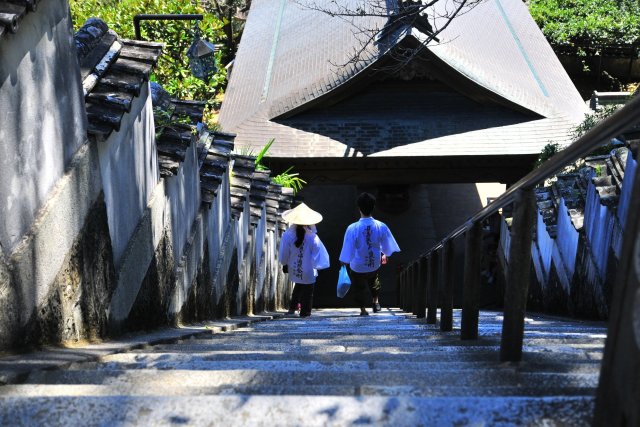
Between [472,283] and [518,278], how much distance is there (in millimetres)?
1021

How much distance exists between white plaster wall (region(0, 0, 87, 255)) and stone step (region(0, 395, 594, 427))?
1.12 m

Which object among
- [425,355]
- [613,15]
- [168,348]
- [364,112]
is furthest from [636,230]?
[613,15]

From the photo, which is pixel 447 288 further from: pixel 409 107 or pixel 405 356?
pixel 409 107

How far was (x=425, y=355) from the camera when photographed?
340 cm

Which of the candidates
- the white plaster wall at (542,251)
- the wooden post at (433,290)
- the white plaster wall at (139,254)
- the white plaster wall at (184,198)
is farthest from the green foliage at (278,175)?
the white plaster wall at (139,254)

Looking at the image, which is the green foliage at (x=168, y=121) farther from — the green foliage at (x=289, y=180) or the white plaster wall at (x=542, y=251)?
the green foliage at (x=289, y=180)

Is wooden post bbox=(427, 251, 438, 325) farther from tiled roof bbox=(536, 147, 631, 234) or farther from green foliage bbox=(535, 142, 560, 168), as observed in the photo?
green foliage bbox=(535, 142, 560, 168)

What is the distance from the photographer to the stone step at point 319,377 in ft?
8.24

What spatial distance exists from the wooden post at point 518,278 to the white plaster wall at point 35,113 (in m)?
1.85

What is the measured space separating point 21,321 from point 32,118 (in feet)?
2.71

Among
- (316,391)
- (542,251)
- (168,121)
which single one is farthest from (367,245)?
(316,391)

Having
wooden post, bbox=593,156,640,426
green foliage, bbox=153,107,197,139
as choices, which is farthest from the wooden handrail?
green foliage, bbox=153,107,197,139

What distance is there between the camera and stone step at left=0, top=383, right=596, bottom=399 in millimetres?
2309

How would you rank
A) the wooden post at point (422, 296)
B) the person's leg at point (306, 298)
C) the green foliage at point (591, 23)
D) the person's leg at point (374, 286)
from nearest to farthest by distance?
1. the wooden post at point (422, 296)
2. the person's leg at point (374, 286)
3. the person's leg at point (306, 298)
4. the green foliage at point (591, 23)
